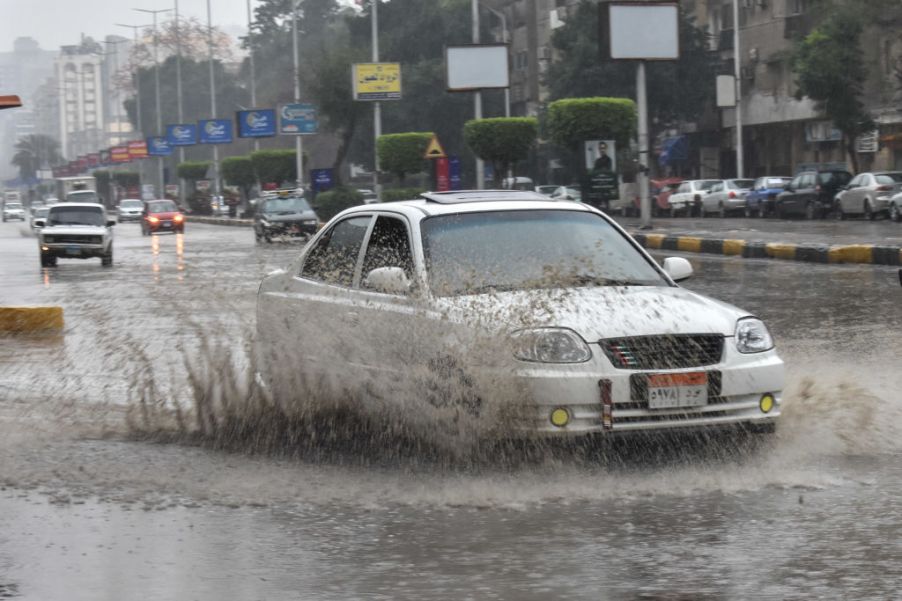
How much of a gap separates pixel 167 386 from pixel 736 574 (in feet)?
21.4

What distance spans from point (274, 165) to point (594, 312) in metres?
72.1

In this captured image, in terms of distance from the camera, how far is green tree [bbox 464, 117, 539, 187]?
149 feet

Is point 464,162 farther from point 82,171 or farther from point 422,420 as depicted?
point 82,171

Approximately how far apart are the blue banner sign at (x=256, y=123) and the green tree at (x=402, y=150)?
97.6 ft

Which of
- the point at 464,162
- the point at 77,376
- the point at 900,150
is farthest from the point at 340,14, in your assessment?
the point at 77,376

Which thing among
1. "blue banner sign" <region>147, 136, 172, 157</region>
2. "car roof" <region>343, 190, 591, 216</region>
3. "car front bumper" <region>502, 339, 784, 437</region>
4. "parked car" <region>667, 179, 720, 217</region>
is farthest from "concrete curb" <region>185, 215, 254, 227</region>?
"car front bumper" <region>502, 339, 784, 437</region>

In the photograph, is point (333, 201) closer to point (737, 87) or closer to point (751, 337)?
point (737, 87)

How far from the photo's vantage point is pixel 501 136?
4559cm

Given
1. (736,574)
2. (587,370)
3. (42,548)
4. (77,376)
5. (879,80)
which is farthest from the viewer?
(879,80)

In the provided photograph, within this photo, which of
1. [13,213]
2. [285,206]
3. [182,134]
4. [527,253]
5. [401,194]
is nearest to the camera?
[527,253]

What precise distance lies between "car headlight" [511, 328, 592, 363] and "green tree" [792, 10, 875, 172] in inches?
1779

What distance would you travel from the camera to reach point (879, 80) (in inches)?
2040

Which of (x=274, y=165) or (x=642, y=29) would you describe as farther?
(x=274, y=165)

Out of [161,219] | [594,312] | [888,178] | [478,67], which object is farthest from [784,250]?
[161,219]
